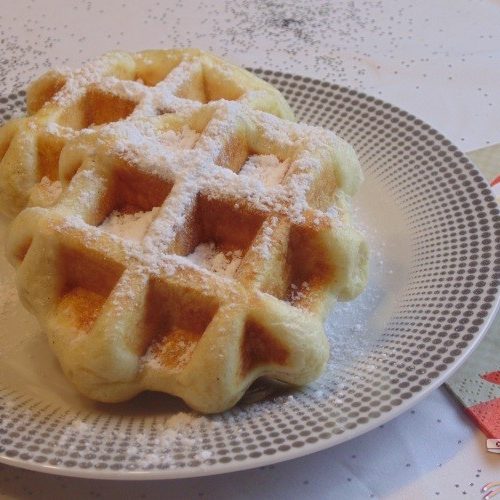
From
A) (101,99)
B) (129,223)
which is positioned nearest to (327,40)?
(101,99)

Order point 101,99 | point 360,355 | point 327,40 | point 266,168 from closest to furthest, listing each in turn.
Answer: point 360,355
point 266,168
point 101,99
point 327,40

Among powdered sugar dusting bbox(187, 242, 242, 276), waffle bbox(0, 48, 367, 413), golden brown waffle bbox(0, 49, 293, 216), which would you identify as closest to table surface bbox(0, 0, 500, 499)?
golden brown waffle bbox(0, 49, 293, 216)

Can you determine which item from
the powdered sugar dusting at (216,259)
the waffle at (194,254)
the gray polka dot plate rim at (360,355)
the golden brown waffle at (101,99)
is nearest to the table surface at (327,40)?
the gray polka dot plate rim at (360,355)

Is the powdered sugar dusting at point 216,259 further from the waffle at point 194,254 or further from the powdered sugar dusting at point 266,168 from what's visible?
the powdered sugar dusting at point 266,168

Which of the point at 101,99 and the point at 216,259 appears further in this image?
the point at 101,99

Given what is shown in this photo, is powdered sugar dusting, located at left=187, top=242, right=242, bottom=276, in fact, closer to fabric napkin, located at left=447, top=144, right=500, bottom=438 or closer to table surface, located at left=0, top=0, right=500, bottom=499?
fabric napkin, located at left=447, top=144, right=500, bottom=438

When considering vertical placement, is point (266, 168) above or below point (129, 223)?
above

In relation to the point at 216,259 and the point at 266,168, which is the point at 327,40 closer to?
the point at 266,168
